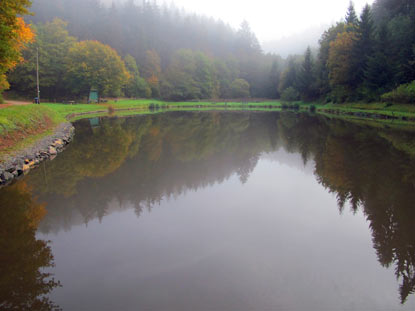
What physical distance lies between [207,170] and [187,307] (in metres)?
9.50

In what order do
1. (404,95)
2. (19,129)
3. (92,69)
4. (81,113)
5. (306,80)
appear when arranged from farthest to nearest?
(306,80) < (92,69) < (81,113) < (404,95) < (19,129)

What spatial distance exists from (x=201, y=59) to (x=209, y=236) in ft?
304

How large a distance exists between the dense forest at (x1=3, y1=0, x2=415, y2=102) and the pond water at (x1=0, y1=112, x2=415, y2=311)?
34727 mm

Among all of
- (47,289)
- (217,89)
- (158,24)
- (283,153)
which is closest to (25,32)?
(283,153)

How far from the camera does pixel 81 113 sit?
165ft

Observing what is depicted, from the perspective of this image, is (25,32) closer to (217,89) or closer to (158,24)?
(217,89)

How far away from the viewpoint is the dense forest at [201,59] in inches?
1927

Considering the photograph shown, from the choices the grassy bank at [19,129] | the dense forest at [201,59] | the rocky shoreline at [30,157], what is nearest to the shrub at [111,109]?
the dense forest at [201,59]

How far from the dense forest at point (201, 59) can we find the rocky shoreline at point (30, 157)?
39.1m

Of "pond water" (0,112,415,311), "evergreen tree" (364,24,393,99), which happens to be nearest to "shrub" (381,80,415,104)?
"evergreen tree" (364,24,393,99)

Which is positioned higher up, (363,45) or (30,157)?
(363,45)

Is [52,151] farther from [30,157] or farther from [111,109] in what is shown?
[111,109]

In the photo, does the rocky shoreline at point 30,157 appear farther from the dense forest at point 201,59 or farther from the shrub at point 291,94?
the shrub at point 291,94

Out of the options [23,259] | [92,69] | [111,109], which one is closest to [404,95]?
[23,259]
